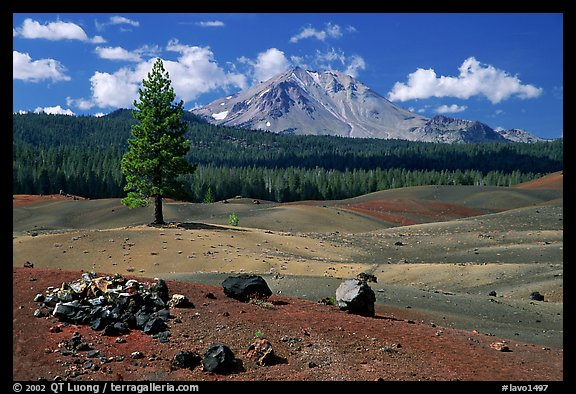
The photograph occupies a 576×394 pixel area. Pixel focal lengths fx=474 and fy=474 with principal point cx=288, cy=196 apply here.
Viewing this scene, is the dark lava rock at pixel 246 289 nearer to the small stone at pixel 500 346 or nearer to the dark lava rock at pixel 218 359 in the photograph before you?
the dark lava rock at pixel 218 359

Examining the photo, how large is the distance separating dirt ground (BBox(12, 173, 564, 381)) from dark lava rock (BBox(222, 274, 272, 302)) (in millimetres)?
485

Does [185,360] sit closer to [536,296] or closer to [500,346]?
[500,346]

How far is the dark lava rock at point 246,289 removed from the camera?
16.8m

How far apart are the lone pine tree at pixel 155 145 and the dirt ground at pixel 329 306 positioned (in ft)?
12.5

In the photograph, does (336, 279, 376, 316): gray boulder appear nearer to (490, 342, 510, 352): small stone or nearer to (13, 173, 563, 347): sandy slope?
(13, 173, 563, 347): sandy slope

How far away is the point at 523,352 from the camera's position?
14227 millimetres

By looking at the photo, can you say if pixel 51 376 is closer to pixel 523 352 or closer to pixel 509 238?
pixel 523 352

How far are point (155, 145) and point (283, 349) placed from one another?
101ft

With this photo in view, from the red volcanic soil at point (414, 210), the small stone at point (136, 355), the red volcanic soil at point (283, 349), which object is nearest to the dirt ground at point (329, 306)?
the red volcanic soil at point (283, 349)

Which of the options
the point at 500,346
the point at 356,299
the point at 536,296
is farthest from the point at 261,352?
the point at 536,296

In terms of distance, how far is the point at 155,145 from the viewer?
39.9 metres

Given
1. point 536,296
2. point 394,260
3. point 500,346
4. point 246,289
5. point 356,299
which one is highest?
point 246,289

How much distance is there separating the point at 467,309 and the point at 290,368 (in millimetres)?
12081

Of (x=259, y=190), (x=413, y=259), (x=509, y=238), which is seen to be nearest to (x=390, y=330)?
(x=413, y=259)
